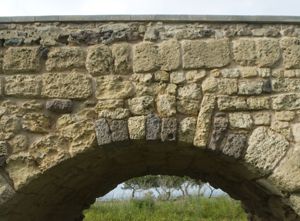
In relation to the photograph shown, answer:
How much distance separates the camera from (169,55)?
3895mm

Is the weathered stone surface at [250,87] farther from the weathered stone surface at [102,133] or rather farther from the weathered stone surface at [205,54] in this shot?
the weathered stone surface at [102,133]

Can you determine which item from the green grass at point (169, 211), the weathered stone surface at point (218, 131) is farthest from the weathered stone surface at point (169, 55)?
the green grass at point (169, 211)

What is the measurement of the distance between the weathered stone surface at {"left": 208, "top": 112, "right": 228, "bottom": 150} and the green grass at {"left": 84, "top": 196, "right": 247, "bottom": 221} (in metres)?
5.79

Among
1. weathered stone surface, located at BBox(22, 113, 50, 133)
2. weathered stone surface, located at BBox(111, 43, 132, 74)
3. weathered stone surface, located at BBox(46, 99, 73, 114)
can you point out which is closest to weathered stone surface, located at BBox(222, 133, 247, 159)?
weathered stone surface, located at BBox(111, 43, 132, 74)

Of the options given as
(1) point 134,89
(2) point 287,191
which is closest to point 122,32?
(1) point 134,89

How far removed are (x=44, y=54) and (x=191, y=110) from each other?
1229 millimetres

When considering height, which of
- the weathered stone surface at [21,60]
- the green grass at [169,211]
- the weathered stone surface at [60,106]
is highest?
the weathered stone surface at [21,60]

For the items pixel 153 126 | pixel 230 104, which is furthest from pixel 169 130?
pixel 230 104

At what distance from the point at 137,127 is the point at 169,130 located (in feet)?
0.80

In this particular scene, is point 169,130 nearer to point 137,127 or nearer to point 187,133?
point 187,133

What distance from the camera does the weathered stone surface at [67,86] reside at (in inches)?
153

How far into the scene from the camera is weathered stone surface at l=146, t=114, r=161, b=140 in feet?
12.5

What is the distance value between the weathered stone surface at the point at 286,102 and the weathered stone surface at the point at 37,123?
175 centimetres

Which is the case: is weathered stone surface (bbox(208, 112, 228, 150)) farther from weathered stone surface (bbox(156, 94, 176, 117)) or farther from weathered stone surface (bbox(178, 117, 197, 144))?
weathered stone surface (bbox(156, 94, 176, 117))
